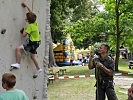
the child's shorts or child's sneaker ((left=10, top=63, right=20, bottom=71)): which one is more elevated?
the child's shorts

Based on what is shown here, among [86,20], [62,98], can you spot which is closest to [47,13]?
[62,98]

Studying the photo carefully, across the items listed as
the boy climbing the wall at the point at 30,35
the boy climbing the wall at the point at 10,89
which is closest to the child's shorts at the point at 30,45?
the boy climbing the wall at the point at 30,35

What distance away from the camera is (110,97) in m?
8.16

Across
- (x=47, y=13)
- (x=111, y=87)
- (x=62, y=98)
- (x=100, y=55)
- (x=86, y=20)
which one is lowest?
(x=62, y=98)

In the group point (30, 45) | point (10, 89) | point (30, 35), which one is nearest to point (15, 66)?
point (30, 45)

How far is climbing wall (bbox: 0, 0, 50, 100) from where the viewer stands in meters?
7.56

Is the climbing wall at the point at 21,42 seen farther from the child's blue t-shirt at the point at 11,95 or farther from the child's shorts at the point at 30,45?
the child's blue t-shirt at the point at 11,95

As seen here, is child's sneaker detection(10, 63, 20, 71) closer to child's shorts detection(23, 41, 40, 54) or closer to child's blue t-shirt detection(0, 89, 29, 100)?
child's shorts detection(23, 41, 40, 54)

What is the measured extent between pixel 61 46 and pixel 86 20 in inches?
848

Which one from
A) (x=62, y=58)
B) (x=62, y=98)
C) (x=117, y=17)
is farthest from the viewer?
(x=62, y=58)

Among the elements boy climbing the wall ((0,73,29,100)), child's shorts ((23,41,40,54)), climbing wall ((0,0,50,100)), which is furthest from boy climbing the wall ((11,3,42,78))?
boy climbing the wall ((0,73,29,100))

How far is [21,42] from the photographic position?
809 cm

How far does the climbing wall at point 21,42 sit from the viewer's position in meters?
7.56

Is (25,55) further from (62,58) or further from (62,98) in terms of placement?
(62,58)
